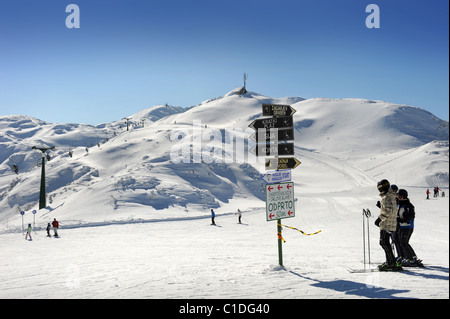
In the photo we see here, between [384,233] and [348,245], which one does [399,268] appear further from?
[348,245]

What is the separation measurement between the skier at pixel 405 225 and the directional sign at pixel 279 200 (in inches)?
112

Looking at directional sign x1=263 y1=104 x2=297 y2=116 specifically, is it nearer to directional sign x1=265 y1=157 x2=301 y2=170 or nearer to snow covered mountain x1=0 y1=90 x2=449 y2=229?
directional sign x1=265 y1=157 x2=301 y2=170

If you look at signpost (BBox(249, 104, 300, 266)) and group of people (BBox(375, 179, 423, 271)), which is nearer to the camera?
group of people (BBox(375, 179, 423, 271))

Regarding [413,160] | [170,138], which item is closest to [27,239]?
[170,138]

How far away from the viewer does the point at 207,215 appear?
31.7m

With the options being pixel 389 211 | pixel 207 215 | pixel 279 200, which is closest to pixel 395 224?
Answer: pixel 389 211

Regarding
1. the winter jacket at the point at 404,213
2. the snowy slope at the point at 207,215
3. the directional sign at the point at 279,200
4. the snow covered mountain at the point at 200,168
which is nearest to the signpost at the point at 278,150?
the directional sign at the point at 279,200

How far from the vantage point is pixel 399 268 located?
8.42 m

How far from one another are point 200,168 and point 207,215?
15983 mm

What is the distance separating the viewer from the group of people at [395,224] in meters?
8.32

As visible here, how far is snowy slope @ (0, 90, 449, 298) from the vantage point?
8.09m

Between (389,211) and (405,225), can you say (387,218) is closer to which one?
(389,211)

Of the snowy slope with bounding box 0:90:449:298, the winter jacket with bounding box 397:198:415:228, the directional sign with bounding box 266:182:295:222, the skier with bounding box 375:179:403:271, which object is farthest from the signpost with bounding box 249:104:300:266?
the winter jacket with bounding box 397:198:415:228

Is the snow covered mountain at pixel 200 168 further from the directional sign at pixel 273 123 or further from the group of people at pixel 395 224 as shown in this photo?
the group of people at pixel 395 224
